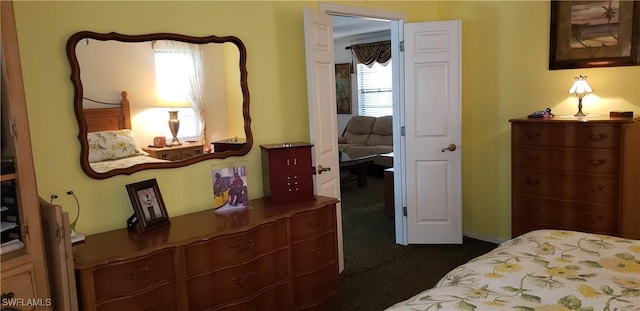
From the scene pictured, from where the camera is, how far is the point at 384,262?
12.7 feet

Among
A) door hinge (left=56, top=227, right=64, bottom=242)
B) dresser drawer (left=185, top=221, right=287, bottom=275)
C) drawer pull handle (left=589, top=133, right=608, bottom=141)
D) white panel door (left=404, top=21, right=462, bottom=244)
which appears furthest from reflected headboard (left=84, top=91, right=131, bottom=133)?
drawer pull handle (left=589, top=133, right=608, bottom=141)

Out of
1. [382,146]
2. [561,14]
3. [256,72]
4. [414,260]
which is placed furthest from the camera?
[382,146]

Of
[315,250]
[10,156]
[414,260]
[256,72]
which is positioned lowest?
[414,260]

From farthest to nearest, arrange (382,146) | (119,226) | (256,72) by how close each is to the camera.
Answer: (382,146), (256,72), (119,226)

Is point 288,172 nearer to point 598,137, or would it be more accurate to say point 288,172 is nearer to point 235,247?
point 235,247

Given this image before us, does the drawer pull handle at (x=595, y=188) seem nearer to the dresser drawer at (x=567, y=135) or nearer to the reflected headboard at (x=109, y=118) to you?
the dresser drawer at (x=567, y=135)

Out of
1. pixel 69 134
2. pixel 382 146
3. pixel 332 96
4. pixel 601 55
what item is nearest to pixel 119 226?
pixel 69 134

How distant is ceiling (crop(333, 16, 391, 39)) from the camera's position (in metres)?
6.80

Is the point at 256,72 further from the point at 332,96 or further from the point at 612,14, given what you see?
the point at 612,14

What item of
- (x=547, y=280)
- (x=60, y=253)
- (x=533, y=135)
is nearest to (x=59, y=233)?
(x=60, y=253)

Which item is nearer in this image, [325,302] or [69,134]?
[69,134]

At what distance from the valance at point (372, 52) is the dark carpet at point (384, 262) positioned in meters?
3.62

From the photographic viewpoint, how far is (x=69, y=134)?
2.38 meters

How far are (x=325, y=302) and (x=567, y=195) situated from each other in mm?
1869
